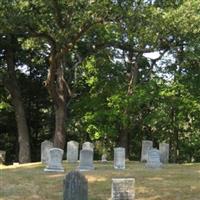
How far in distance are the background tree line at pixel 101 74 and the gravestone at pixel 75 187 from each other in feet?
45.6

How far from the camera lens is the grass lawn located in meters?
15.5

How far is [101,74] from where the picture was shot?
113 feet

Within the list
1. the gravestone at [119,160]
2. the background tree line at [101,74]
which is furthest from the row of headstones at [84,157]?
the background tree line at [101,74]

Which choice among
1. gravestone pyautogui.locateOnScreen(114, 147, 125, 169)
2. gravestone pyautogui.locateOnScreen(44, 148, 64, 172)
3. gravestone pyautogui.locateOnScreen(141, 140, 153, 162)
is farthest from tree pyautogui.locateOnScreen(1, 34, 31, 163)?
gravestone pyautogui.locateOnScreen(44, 148, 64, 172)

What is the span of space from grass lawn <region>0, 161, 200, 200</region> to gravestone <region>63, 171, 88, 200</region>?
258 centimetres

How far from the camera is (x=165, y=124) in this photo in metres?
34.6

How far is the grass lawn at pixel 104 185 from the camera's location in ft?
51.0

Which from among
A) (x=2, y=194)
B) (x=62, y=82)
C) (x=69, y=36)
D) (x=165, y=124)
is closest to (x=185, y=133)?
(x=165, y=124)

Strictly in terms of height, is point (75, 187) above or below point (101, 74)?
below

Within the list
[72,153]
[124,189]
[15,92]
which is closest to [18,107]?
[15,92]

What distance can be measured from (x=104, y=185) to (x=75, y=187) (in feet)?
13.8

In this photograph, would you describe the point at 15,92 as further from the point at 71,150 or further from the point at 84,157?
the point at 84,157

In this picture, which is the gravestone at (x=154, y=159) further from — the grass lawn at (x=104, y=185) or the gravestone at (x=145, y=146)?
the gravestone at (x=145, y=146)

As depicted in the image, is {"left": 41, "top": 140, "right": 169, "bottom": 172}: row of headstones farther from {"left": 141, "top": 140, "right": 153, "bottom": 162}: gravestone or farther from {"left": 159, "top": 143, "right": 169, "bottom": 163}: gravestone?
{"left": 141, "top": 140, "right": 153, "bottom": 162}: gravestone
